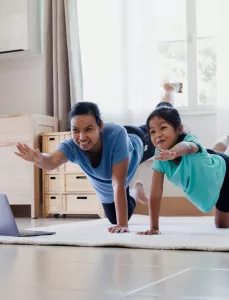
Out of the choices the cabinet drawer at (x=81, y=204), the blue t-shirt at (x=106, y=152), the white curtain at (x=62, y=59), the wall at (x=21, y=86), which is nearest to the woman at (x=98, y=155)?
the blue t-shirt at (x=106, y=152)

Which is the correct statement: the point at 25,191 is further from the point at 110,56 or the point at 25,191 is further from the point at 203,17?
the point at 203,17

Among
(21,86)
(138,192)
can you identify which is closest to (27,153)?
(138,192)

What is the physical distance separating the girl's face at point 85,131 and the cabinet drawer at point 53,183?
1.99 m

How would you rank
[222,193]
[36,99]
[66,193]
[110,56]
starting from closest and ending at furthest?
1. [222,193]
2. [66,193]
3. [110,56]
4. [36,99]

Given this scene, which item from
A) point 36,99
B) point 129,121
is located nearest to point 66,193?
point 129,121

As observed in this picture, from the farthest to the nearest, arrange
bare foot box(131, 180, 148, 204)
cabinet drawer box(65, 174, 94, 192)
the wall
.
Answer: the wall
cabinet drawer box(65, 174, 94, 192)
bare foot box(131, 180, 148, 204)

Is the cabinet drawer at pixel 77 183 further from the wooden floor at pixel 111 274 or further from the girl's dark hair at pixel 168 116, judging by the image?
the wooden floor at pixel 111 274

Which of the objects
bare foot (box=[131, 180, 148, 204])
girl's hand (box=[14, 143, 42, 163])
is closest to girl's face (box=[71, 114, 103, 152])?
girl's hand (box=[14, 143, 42, 163])

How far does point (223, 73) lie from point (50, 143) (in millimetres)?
1423

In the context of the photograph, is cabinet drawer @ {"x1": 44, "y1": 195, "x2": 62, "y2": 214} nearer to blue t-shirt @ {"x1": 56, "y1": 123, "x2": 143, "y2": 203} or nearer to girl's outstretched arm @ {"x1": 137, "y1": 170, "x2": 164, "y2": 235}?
blue t-shirt @ {"x1": 56, "y1": 123, "x2": 143, "y2": 203}

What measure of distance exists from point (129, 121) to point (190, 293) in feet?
11.4

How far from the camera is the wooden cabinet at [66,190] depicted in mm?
3963

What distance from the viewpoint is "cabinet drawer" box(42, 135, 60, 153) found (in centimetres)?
411

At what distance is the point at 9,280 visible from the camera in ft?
3.36
